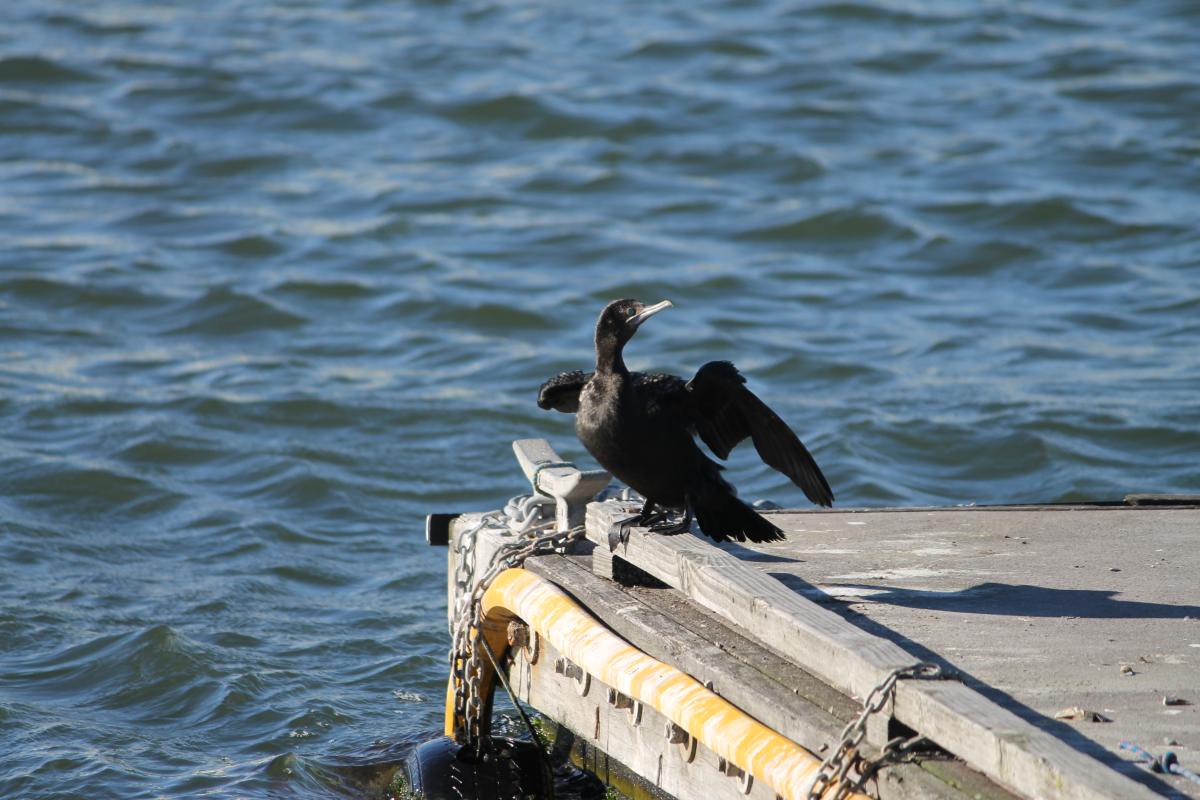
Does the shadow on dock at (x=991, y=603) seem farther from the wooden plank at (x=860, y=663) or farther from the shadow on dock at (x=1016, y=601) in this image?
the wooden plank at (x=860, y=663)

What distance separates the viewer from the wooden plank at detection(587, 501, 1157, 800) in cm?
308

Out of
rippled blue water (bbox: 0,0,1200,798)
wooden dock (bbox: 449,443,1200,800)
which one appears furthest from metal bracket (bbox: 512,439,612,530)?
rippled blue water (bbox: 0,0,1200,798)

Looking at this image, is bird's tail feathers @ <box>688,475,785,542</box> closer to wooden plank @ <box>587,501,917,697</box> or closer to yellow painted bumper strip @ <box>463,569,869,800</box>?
wooden plank @ <box>587,501,917,697</box>

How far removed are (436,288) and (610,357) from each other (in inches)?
319

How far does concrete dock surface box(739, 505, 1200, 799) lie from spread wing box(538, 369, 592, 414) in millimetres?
732

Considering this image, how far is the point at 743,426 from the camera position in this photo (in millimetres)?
4707

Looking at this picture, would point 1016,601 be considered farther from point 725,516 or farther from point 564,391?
point 564,391

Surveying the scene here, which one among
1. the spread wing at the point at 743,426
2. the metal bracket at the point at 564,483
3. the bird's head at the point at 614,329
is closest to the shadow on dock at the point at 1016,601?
the spread wing at the point at 743,426

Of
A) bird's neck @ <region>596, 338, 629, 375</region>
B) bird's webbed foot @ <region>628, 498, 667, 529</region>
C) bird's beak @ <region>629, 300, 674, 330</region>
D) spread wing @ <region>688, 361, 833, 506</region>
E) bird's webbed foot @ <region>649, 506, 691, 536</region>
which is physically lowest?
bird's webbed foot @ <region>628, 498, 667, 529</region>

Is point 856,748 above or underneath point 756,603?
underneath

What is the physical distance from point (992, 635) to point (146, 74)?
14.8m

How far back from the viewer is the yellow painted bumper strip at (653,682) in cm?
373

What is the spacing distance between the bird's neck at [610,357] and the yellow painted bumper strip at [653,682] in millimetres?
707

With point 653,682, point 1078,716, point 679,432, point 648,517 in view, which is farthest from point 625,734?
point 1078,716
